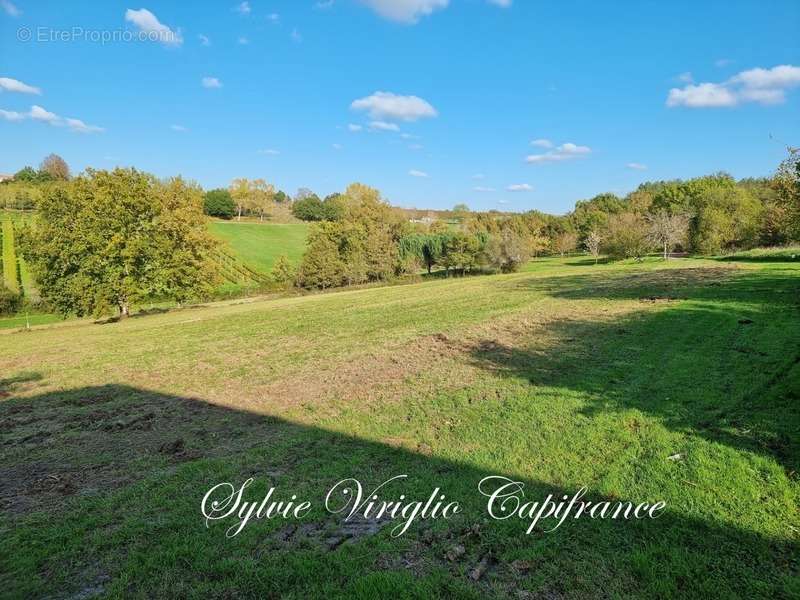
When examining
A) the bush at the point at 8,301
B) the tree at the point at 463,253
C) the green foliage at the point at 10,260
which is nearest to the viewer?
the bush at the point at 8,301

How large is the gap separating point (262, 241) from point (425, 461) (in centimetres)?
7865

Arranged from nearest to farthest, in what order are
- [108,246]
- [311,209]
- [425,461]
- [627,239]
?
[425,461] → [108,246] → [627,239] → [311,209]

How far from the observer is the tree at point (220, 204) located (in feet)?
303

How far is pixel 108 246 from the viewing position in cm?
2795

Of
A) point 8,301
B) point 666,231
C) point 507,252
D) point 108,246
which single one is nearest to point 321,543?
point 108,246

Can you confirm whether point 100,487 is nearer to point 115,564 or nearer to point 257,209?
point 115,564

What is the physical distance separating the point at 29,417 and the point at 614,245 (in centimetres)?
6161

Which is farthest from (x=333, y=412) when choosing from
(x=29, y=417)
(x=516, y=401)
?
(x=29, y=417)

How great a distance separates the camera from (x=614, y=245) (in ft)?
187

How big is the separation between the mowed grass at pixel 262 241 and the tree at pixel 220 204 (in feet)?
29.0

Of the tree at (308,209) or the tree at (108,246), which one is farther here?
the tree at (308,209)

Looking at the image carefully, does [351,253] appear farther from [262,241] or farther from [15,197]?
[15,197]

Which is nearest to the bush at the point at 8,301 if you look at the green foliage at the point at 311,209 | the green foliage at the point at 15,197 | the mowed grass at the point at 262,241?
the mowed grass at the point at 262,241

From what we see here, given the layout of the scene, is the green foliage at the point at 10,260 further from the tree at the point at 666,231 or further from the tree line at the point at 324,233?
the tree at the point at 666,231
